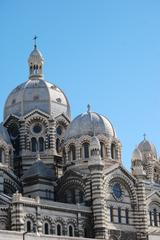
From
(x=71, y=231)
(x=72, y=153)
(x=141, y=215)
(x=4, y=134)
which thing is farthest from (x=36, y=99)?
(x=71, y=231)

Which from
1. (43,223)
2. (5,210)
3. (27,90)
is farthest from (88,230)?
(27,90)

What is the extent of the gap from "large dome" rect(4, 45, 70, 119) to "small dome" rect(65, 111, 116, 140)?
14.8 feet

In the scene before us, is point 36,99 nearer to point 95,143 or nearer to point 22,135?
point 22,135

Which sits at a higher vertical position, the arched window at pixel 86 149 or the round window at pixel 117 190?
the arched window at pixel 86 149

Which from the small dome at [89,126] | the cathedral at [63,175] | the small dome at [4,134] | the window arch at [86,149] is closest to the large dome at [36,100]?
the cathedral at [63,175]

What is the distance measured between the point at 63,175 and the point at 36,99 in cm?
1096

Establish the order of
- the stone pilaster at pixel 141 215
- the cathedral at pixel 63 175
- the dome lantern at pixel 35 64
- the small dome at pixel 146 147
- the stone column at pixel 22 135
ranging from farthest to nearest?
1. the small dome at pixel 146 147
2. the dome lantern at pixel 35 64
3. the stone column at pixel 22 135
4. the stone pilaster at pixel 141 215
5. the cathedral at pixel 63 175

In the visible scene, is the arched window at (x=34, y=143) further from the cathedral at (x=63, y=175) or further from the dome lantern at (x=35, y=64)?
the dome lantern at (x=35, y=64)

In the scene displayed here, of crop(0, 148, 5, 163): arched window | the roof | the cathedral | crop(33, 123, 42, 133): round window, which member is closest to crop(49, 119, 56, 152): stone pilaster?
the cathedral

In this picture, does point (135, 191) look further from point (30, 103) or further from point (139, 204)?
point (30, 103)

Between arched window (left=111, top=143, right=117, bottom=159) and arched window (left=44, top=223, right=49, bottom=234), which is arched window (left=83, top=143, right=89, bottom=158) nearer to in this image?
arched window (left=111, top=143, right=117, bottom=159)

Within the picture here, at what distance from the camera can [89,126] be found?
65.1 meters

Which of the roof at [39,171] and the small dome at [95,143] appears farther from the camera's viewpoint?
the roof at [39,171]

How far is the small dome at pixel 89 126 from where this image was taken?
2557 inches
